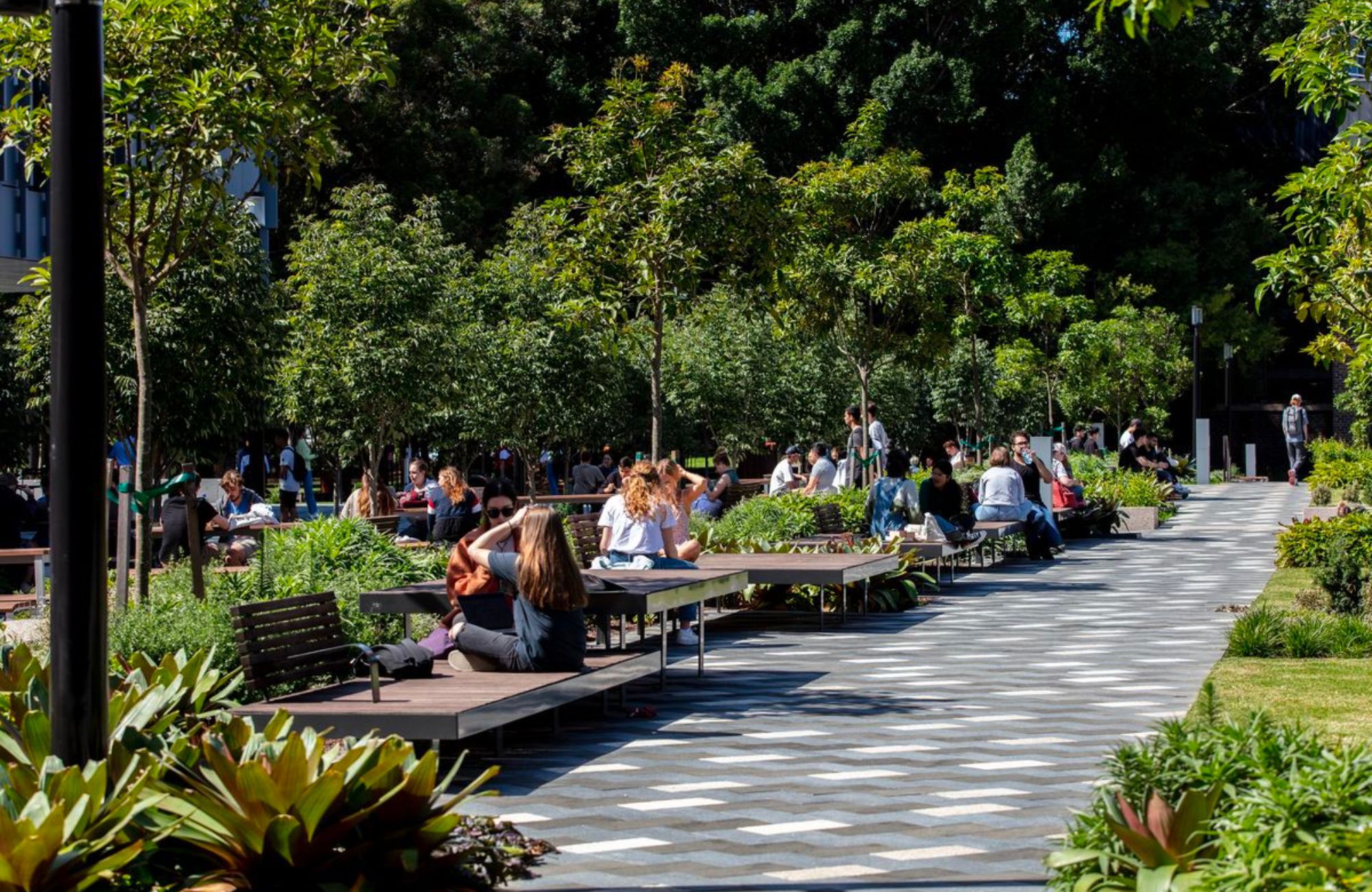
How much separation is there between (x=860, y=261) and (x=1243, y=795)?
20.9 metres

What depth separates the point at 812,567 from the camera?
15.2m

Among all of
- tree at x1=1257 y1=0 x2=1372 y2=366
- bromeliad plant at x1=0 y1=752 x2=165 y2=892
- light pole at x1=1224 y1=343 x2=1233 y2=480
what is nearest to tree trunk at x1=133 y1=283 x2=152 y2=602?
bromeliad plant at x1=0 y1=752 x2=165 y2=892

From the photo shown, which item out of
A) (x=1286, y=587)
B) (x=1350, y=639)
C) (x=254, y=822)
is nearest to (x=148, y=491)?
(x=254, y=822)

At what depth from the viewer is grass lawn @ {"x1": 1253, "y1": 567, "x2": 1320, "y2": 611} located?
53.0 ft

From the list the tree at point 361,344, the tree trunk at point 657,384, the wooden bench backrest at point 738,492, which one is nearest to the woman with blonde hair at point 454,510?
the tree trunk at point 657,384

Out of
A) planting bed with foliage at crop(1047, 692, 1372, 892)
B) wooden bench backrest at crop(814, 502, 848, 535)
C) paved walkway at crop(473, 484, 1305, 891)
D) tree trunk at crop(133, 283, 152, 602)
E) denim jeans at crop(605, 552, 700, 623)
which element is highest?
tree trunk at crop(133, 283, 152, 602)

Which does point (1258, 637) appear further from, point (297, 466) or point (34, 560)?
point (297, 466)

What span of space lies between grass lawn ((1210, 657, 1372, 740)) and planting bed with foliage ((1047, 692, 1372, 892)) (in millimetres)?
3176

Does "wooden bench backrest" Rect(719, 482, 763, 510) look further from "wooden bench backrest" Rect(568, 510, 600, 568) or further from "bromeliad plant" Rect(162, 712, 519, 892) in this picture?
"bromeliad plant" Rect(162, 712, 519, 892)

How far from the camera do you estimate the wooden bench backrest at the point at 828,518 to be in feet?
67.4

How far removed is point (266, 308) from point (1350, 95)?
14.4m

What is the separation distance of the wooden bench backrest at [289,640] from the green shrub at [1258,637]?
635 cm

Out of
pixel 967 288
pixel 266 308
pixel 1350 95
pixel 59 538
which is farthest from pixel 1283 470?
pixel 59 538

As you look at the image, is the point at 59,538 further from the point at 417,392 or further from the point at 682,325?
the point at 682,325
